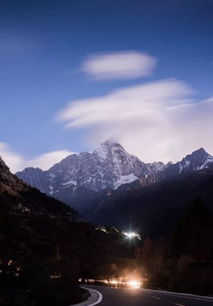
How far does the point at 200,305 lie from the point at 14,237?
116 metres

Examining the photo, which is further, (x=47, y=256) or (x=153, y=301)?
(x=47, y=256)

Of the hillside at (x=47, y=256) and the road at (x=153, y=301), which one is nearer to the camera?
the hillside at (x=47, y=256)

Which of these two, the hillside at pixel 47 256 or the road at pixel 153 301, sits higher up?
the hillside at pixel 47 256

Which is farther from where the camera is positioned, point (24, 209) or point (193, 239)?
point (24, 209)

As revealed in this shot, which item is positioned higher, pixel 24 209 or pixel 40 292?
pixel 24 209

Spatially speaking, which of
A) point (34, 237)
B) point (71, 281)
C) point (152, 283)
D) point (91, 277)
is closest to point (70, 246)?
point (34, 237)

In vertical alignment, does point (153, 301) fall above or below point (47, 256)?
below

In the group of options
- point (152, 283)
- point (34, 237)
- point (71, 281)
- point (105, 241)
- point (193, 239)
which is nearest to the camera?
point (71, 281)

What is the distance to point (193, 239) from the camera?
9125 centimetres

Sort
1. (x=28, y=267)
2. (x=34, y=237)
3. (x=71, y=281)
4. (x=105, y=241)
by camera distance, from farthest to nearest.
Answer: (x=105, y=241) < (x=34, y=237) < (x=71, y=281) < (x=28, y=267)

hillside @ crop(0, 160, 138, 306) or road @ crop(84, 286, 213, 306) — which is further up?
hillside @ crop(0, 160, 138, 306)

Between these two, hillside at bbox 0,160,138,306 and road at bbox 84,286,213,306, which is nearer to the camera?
hillside at bbox 0,160,138,306

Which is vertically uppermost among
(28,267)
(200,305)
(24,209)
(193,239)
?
(24,209)

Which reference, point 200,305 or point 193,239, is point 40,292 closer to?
point 200,305
